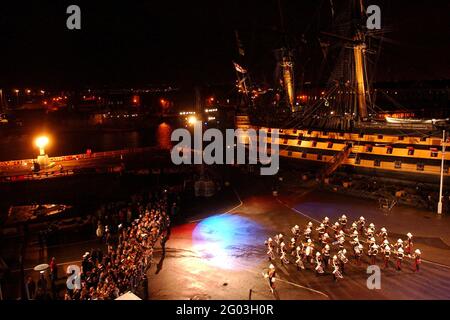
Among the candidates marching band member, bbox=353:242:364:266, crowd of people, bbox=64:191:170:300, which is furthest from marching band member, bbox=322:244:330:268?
crowd of people, bbox=64:191:170:300

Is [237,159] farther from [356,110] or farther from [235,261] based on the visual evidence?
[235,261]

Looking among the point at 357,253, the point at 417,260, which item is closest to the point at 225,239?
the point at 357,253

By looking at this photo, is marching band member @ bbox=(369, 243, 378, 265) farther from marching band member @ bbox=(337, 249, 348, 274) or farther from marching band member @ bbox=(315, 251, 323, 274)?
marching band member @ bbox=(315, 251, 323, 274)

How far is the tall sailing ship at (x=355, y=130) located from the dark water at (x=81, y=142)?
3396cm

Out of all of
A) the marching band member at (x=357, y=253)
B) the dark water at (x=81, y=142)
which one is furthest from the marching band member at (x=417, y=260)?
the dark water at (x=81, y=142)

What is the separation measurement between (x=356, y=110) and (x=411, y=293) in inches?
1189

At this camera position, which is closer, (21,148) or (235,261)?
(235,261)

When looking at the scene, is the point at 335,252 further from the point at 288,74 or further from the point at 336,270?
the point at 288,74

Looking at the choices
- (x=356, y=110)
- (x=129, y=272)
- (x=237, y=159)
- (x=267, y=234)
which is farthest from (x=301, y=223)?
(x=237, y=159)

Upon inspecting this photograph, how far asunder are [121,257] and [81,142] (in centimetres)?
9333

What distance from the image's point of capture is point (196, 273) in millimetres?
20047

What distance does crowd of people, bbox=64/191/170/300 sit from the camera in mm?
16797

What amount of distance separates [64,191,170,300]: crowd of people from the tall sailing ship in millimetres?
21638

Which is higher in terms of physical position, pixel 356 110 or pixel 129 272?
pixel 356 110
